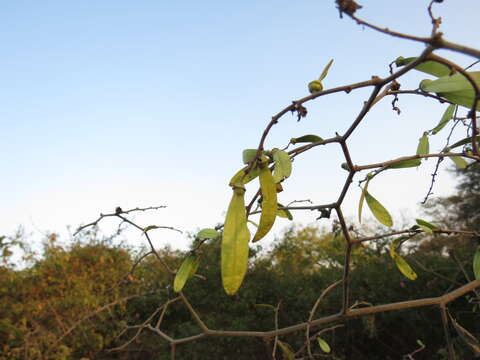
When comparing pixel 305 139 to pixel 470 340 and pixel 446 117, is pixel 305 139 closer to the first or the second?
pixel 446 117

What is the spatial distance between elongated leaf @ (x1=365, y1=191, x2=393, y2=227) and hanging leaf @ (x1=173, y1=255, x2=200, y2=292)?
360mm

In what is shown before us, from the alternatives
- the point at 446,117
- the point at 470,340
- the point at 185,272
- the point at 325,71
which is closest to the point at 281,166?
the point at 325,71

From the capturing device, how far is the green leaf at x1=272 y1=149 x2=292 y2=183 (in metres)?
0.50

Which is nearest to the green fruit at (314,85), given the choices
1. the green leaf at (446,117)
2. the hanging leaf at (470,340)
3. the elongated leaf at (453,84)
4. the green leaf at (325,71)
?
the green leaf at (325,71)

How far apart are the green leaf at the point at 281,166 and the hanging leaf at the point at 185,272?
257mm

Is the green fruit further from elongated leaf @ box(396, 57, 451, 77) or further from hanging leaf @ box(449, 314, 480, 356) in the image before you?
hanging leaf @ box(449, 314, 480, 356)

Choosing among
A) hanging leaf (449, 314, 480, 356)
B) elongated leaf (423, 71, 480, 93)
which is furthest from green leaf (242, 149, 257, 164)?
hanging leaf (449, 314, 480, 356)

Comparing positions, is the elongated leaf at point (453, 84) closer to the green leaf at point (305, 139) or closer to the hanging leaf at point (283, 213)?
the green leaf at point (305, 139)

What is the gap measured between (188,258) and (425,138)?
64 centimetres

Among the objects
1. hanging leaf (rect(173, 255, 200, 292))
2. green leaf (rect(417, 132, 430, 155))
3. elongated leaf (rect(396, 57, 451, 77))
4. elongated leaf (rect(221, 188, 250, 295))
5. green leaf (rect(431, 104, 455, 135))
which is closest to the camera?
elongated leaf (rect(221, 188, 250, 295))

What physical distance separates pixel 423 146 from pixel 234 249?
0.66 meters

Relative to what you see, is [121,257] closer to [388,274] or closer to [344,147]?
[388,274]

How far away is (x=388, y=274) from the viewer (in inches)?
146

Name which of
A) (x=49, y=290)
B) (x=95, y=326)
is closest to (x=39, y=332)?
(x=95, y=326)
